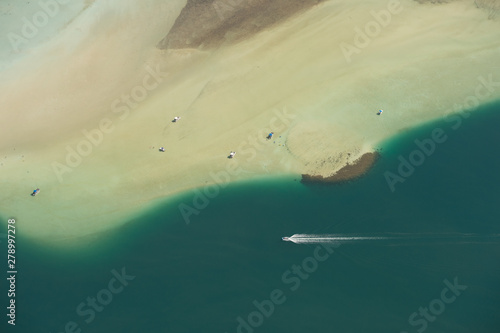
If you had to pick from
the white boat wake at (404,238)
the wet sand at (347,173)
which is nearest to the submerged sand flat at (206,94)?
the wet sand at (347,173)

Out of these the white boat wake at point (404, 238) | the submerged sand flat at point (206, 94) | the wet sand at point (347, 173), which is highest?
the submerged sand flat at point (206, 94)

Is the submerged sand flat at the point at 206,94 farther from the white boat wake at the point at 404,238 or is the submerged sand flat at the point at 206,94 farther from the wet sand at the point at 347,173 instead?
the white boat wake at the point at 404,238

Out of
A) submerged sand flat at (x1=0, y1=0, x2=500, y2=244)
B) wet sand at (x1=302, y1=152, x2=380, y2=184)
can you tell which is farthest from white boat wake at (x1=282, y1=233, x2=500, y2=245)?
submerged sand flat at (x1=0, y1=0, x2=500, y2=244)

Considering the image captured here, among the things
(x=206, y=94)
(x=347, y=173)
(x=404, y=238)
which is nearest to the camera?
(x=404, y=238)

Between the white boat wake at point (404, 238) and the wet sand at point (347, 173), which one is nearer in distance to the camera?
the white boat wake at point (404, 238)

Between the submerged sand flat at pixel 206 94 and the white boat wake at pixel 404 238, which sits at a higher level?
the submerged sand flat at pixel 206 94

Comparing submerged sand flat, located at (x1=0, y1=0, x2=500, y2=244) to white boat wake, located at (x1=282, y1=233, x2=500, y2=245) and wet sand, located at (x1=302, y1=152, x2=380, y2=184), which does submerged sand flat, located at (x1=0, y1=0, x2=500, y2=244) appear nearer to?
wet sand, located at (x1=302, y1=152, x2=380, y2=184)

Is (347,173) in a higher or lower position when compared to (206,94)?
lower

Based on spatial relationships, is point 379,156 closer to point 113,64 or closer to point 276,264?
point 276,264

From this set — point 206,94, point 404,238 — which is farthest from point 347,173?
point 206,94

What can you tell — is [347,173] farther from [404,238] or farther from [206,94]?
[206,94]
